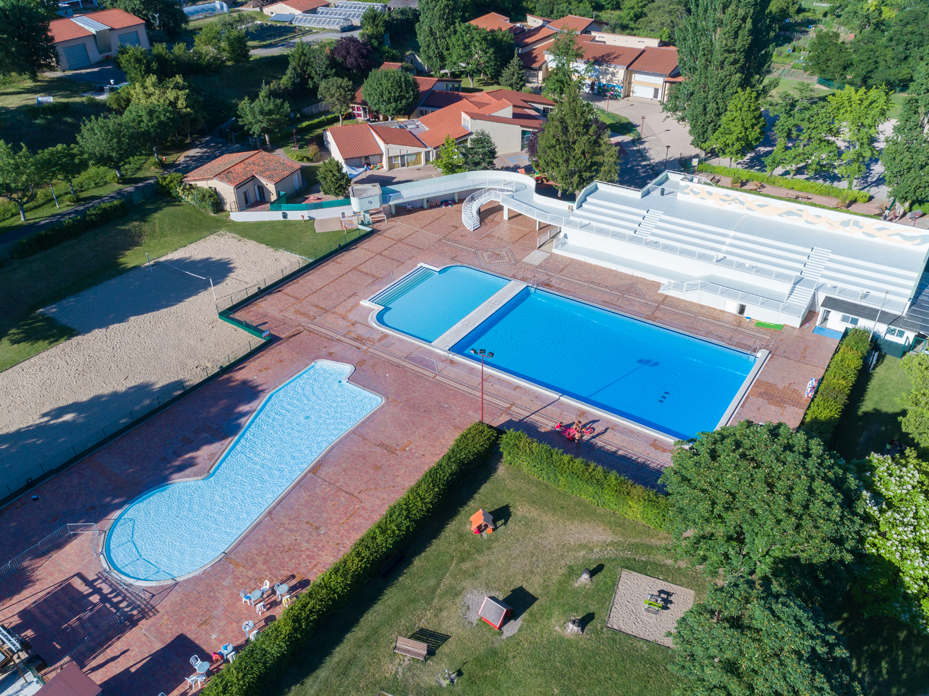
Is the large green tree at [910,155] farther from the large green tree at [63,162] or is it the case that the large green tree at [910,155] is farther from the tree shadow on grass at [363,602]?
the large green tree at [63,162]

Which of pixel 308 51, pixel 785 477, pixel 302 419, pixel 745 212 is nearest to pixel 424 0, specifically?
pixel 308 51

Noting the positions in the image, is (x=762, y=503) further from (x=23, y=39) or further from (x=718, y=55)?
(x=23, y=39)

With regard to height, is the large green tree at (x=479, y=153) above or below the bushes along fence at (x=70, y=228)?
above

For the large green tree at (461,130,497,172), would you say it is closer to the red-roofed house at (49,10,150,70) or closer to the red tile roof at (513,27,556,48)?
the red tile roof at (513,27,556,48)

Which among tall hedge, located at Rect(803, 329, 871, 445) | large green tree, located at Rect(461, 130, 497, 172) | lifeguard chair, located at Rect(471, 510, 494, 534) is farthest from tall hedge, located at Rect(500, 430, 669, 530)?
large green tree, located at Rect(461, 130, 497, 172)

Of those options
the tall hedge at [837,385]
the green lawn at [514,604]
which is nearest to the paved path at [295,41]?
the tall hedge at [837,385]

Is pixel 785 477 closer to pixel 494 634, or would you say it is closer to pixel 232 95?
pixel 494 634

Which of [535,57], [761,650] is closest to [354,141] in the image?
[535,57]
